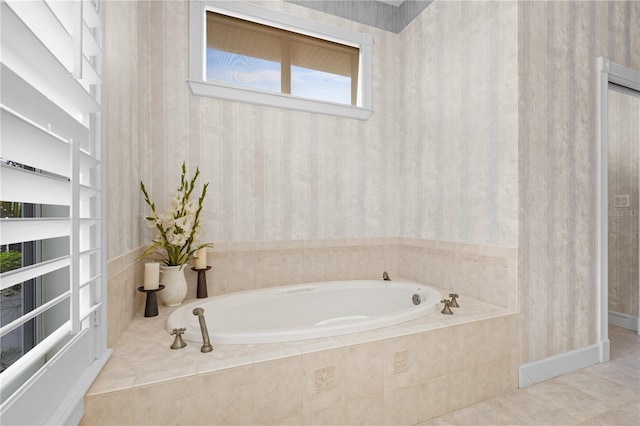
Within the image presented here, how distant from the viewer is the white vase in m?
1.89

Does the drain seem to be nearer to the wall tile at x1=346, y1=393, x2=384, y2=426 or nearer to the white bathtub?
the white bathtub

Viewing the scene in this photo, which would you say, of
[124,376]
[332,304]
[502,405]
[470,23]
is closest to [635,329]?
[502,405]

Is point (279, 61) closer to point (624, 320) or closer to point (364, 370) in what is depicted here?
point (364, 370)

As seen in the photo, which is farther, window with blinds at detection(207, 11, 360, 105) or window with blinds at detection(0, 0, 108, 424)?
window with blinds at detection(207, 11, 360, 105)

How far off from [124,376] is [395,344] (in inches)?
42.7

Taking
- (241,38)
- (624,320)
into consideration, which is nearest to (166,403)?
(241,38)

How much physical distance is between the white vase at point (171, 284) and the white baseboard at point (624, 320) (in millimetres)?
3563

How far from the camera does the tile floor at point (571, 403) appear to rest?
60.9 inches

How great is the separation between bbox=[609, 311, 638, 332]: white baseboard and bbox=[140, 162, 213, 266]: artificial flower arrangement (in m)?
3.48

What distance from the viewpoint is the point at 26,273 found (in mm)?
599

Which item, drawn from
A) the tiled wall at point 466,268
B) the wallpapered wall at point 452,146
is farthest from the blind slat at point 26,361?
the tiled wall at point 466,268

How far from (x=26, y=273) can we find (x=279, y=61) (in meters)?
2.27

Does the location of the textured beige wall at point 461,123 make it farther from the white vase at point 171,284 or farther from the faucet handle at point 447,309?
the white vase at point 171,284

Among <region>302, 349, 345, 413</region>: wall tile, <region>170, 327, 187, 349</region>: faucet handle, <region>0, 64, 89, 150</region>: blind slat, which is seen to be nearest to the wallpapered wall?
<region>170, 327, 187, 349</region>: faucet handle
